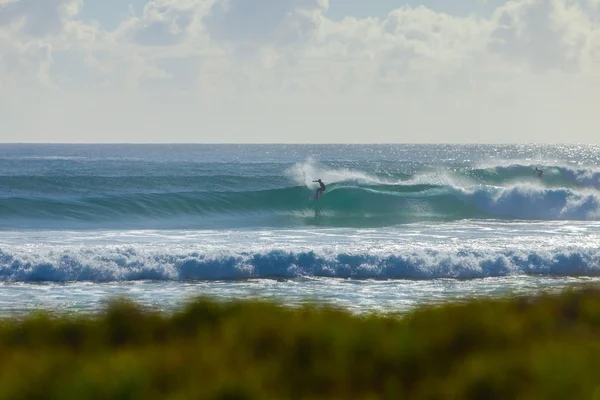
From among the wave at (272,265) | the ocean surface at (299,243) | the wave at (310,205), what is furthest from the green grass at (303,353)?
the wave at (310,205)

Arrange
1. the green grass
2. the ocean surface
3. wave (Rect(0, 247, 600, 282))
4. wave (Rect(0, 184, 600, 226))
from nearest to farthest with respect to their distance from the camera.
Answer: the green grass, the ocean surface, wave (Rect(0, 247, 600, 282)), wave (Rect(0, 184, 600, 226))

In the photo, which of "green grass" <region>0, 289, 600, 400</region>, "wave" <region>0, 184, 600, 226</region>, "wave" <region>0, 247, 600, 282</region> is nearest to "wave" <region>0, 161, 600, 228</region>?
"wave" <region>0, 184, 600, 226</region>

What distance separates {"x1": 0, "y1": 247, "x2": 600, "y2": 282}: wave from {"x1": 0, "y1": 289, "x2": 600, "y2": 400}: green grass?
35.2 feet

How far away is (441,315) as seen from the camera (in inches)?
239

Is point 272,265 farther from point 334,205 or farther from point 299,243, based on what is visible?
point 334,205

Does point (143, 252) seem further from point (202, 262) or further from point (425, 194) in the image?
point (425, 194)

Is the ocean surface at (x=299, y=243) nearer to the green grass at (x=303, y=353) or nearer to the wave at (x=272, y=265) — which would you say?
the wave at (x=272, y=265)

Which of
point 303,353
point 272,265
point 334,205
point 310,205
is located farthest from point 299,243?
point 303,353

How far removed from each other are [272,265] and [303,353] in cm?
1278

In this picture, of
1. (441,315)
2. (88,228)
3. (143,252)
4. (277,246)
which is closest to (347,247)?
(277,246)

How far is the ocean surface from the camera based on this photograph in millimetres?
15038

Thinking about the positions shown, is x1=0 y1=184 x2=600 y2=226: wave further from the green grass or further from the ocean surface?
the green grass

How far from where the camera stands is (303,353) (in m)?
5.27

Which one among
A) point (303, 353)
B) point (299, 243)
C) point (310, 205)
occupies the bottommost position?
point (299, 243)
